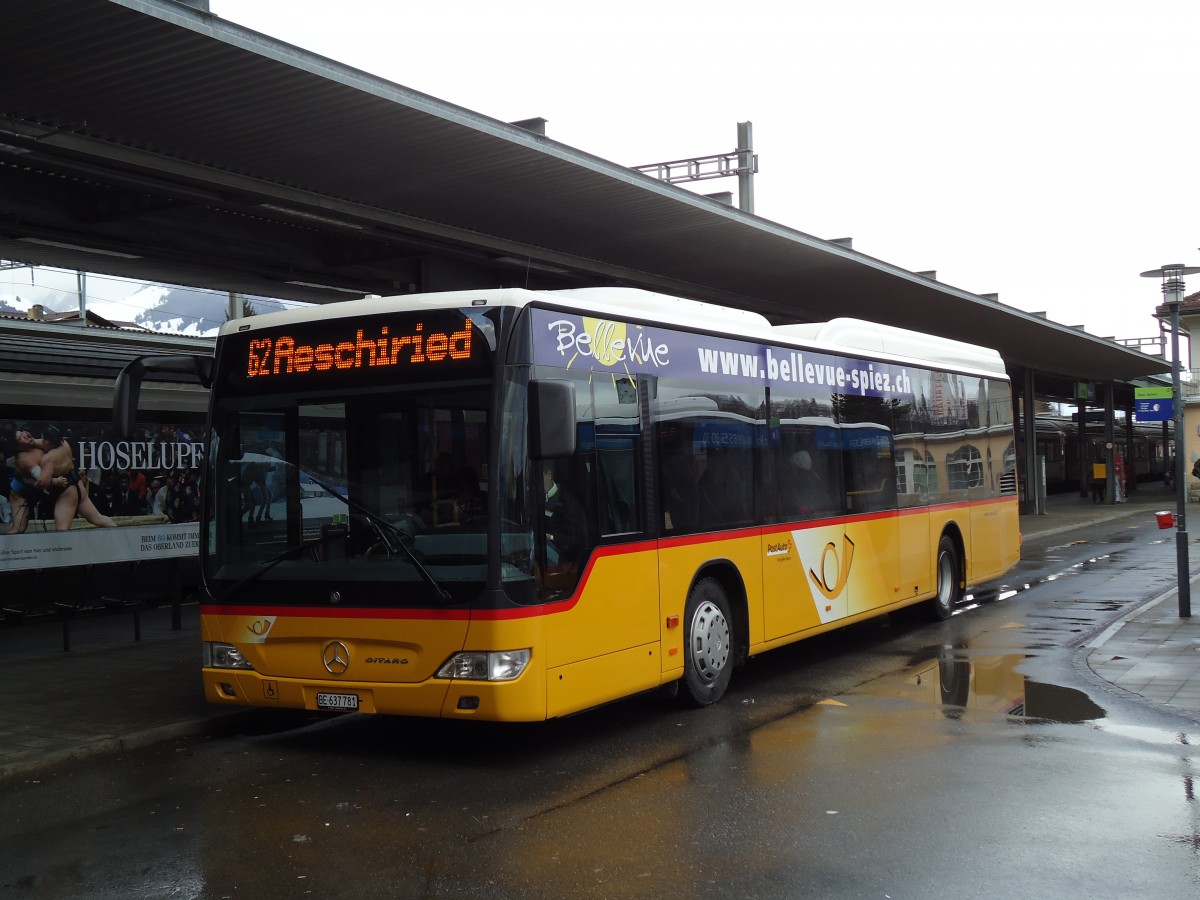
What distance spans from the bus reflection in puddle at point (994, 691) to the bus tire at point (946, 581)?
257cm

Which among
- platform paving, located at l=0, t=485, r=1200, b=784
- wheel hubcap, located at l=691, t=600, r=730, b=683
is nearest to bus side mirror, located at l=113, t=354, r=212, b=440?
platform paving, located at l=0, t=485, r=1200, b=784

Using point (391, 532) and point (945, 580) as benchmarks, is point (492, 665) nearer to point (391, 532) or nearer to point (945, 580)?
point (391, 532)

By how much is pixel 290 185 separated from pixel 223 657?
548 cm

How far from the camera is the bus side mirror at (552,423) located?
7.13 metres

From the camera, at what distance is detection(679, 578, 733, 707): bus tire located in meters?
8.88

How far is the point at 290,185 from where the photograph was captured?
11.7 metres

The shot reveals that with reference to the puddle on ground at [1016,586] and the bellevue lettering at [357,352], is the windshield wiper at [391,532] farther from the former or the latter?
the puddle on ground at [1016,586]

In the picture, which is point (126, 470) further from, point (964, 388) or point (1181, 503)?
point (1181, 503)

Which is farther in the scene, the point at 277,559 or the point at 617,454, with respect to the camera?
the point at 617,454

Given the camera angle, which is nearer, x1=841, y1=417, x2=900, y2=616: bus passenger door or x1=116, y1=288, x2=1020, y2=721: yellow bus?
x1=116, y1=288, x2=1020, y2=721: yellow bus

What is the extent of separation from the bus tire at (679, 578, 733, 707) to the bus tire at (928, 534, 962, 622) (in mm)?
5411

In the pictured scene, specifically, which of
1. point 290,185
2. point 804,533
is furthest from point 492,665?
point 290,185

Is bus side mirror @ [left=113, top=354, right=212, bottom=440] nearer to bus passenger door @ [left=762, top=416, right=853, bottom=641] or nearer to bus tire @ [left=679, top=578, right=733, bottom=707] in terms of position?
bus tire @ [left=679, top=578, right=733, bottom=707]

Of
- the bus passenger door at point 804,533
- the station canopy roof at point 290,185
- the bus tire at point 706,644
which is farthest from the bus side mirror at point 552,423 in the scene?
the station canopy roof at point 290,185
